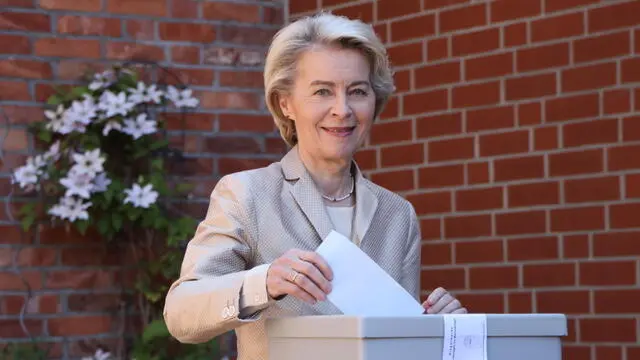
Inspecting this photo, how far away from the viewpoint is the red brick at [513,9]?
15.0ft

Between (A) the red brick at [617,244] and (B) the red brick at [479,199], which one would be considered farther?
(B) the red brick at [479,199]

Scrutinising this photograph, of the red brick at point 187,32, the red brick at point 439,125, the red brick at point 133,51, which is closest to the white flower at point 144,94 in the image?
the red brick at point 133,51

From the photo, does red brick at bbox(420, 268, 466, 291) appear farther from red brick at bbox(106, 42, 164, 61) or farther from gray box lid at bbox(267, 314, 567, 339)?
gray box lid at bbox(267, 314, 567, 339)

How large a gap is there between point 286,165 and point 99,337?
7.95 feet

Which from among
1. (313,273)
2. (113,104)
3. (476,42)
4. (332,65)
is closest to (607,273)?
(476,42)

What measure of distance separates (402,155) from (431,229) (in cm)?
32

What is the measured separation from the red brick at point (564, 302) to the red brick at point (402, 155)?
2.46 ft

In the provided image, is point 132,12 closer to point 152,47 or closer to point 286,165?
point 152,47

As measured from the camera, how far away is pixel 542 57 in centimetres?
454

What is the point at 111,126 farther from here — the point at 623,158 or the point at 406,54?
the point at 623,158

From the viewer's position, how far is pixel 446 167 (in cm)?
484

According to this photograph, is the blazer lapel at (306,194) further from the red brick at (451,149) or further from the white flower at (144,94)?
the white flower at (144,94)

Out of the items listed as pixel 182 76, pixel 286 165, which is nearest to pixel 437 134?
pixel 182 76

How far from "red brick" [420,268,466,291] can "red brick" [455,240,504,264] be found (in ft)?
0.16
